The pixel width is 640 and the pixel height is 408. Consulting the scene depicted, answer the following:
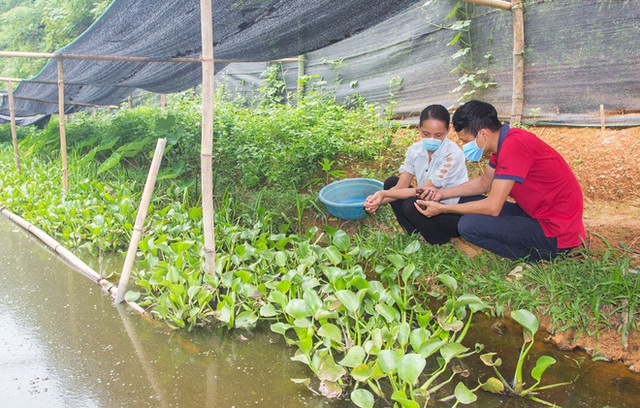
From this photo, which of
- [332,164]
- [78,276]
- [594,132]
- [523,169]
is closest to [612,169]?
[594,132]

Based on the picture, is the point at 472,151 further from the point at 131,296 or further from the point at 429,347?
the point at 131,296

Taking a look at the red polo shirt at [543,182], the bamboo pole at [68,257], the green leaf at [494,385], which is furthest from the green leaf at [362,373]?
the bamboo pole at [68,257]

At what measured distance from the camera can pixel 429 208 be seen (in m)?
2.77

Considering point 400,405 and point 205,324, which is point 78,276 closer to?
point 205,324

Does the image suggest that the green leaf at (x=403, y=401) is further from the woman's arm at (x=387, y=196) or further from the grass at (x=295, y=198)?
the woman's arm at (x=387, y=196)

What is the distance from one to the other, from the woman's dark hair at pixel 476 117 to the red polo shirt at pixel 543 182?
4.3 inches

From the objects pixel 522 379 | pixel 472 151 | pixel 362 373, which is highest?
pixel 472 151

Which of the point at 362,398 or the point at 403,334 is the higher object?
the point at 403,334

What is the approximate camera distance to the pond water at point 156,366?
1.94 m

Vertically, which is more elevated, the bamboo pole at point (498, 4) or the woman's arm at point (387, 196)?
the bamboo pole at point (498, 4)

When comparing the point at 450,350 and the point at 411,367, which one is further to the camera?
the point at 450,350

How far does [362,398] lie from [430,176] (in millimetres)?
1567

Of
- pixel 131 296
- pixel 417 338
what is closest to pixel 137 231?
pixel 131 296

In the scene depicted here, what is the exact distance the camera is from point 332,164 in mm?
4316
